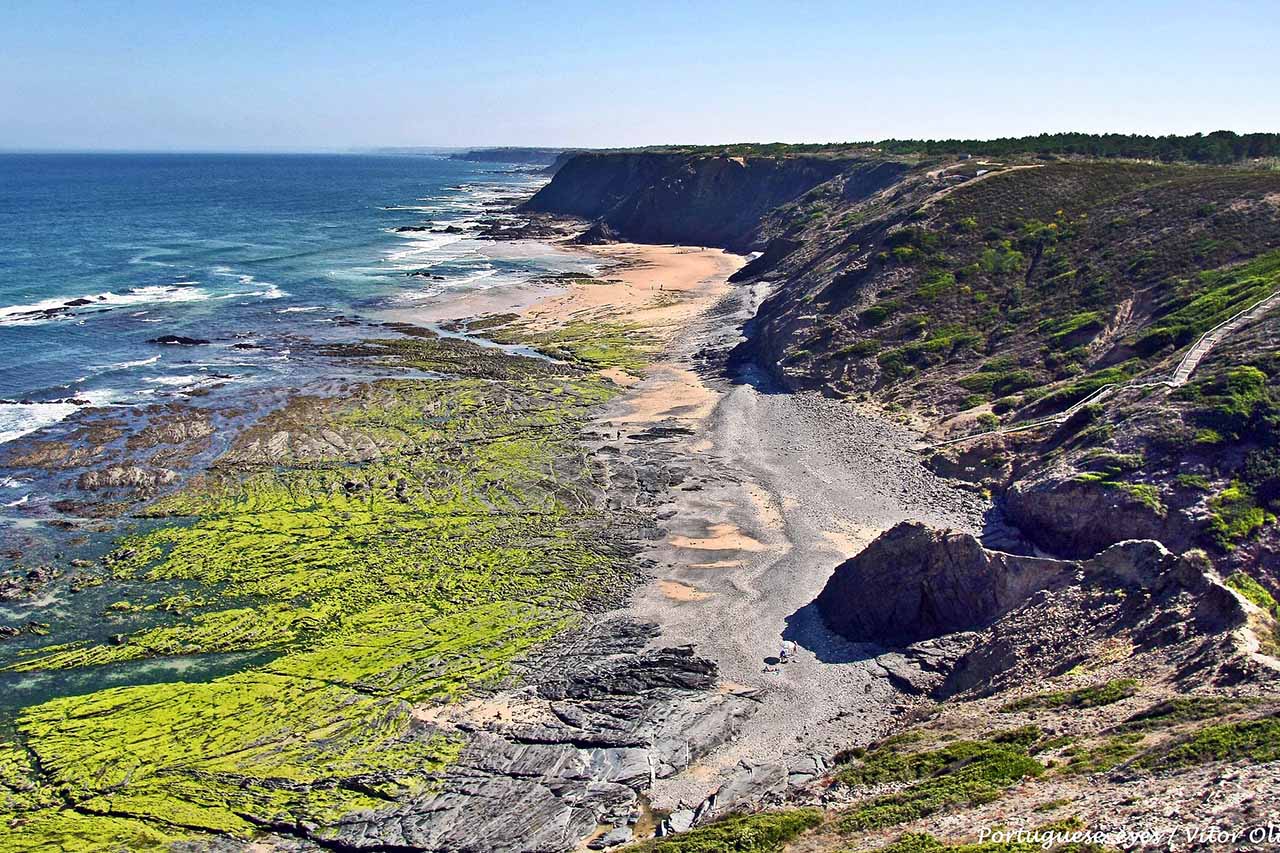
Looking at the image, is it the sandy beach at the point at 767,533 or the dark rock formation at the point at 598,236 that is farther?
the dark rock formation at the point at 598,236

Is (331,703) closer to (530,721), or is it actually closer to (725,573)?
(530,721)

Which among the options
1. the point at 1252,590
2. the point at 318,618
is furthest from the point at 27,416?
the point at 1252,590

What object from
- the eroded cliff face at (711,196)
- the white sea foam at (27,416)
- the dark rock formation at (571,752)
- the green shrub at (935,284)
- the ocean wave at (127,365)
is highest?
the eroded cliff face at (711,196)

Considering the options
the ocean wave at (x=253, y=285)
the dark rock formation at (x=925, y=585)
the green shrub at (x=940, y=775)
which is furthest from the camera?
the ocean wave at (x=253, y=285)

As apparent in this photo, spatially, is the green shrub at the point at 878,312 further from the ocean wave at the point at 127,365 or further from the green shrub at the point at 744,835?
the ocean wave at the point at 127,365

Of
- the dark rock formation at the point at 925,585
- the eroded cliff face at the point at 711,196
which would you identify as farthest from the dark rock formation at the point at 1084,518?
the eroded cliff face at the point at 711,196

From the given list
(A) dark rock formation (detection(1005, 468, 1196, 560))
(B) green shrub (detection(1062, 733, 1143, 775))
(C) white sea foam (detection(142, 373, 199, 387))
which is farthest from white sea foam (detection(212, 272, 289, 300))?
(B) green shrub (detection(1062, 733, 1143, 775))
